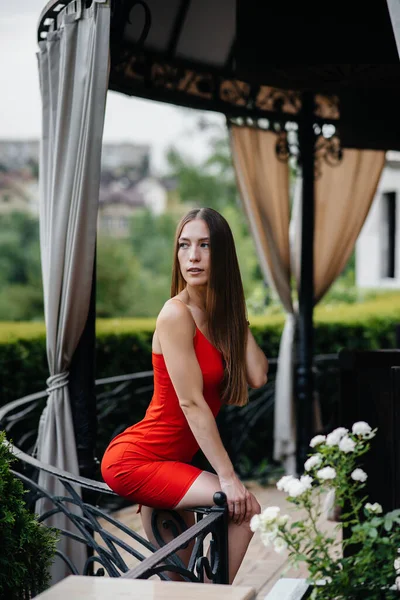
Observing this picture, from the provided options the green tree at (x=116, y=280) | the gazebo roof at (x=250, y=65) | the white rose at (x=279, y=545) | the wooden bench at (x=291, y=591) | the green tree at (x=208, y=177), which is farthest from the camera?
the green tree at (x=208, y=177)

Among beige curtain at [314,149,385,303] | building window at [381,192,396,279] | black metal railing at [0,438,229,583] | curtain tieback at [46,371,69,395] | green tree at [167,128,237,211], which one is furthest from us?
green tree at [167,128,237,211]

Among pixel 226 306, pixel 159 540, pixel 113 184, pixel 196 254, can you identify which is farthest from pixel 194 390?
pixel 113 184

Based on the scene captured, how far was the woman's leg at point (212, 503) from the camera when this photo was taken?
9.41 ft

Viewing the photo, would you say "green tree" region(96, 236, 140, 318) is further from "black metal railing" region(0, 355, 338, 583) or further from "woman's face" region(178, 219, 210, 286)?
"woman's face" region(178, 219, 210, 286)

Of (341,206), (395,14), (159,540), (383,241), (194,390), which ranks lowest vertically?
(159,540)

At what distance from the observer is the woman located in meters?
2.83

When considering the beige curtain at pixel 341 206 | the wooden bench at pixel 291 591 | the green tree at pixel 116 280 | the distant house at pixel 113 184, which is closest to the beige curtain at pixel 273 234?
the beige curtain at pixel 341 206

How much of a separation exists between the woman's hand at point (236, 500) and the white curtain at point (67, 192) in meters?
1.25

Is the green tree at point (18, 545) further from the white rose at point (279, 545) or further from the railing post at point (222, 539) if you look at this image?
the white rose at point (279, 545)

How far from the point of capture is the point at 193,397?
280cm

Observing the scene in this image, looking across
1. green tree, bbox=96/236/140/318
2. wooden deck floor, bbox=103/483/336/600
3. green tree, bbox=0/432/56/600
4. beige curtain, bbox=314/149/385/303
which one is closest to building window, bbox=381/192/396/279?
beige curtain, bbox=314/149/385/303

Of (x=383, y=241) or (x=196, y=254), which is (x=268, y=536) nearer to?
(x=196, y=254)

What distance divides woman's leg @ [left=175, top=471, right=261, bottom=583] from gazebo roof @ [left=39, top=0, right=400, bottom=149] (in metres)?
2.12

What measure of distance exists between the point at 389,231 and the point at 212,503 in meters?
14.8
